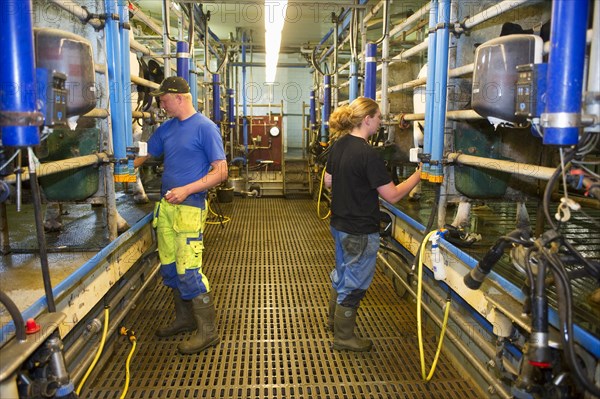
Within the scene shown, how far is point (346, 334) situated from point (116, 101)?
2219mm

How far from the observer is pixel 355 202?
2.90m

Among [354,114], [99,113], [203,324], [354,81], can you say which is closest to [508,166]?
[354,114]

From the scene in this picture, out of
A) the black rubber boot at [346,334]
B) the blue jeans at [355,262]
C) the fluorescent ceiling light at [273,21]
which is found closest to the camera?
the blue jeans at [355,262]

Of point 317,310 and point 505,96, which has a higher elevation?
point 505,96

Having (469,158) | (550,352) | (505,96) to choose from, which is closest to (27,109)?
(505,96)

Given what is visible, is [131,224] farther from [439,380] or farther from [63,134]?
[439,380]

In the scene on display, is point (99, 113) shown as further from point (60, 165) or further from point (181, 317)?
point (181, 317)

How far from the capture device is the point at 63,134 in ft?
10.2

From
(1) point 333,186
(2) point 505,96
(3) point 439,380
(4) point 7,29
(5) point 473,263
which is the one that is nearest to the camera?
(4) point 7,29

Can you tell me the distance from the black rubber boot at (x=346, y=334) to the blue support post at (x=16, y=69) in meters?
2.13

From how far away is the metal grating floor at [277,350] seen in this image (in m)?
2.63

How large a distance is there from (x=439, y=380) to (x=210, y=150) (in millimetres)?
2015

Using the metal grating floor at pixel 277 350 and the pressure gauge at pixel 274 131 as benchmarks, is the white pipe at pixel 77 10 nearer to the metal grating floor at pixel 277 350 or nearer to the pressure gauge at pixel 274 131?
the metal grating floor at pixel 277 350

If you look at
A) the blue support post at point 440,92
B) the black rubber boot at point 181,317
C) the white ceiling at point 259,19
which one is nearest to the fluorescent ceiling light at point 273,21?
the white ceiling at point 259,19
